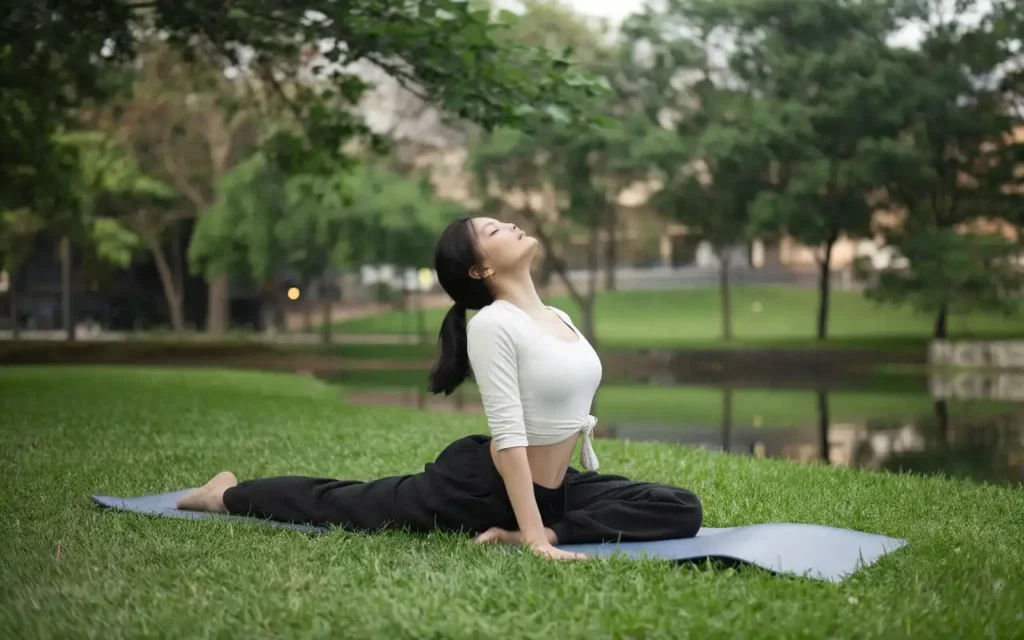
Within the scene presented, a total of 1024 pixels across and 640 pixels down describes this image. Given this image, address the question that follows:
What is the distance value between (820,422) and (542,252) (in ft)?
87.9

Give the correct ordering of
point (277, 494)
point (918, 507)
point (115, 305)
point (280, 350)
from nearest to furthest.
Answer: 1. point (277, 494)
2. point (918, 507)
3. point (280, 350)
4. point (115, 305)

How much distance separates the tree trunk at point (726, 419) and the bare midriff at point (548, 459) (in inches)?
238

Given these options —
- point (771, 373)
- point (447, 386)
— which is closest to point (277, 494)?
point (447, 386)

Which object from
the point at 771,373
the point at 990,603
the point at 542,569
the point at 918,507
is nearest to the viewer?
the point at 990,603

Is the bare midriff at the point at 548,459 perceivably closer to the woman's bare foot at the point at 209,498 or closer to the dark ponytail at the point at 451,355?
the dark ponytail at the point at 451,355

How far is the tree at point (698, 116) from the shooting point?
28.0m

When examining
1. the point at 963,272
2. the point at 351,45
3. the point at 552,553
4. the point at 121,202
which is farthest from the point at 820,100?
the point at 552,553

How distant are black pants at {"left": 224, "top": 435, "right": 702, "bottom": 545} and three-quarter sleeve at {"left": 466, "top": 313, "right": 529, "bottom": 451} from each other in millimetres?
302

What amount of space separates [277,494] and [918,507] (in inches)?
124

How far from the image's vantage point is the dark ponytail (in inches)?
185

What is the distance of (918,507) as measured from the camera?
20.3ft

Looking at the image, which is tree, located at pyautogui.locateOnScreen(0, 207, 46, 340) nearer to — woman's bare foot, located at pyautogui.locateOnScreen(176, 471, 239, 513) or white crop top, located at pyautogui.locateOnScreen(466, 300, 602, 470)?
woman's bare foot, located at pyautogui.locateOnScreen(176, 471, 239, 513)

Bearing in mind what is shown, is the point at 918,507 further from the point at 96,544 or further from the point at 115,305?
the point at 115,305

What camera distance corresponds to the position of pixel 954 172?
28484 mm
